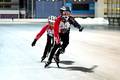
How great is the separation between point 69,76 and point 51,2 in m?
126

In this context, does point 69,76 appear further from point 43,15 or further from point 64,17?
point 43,15

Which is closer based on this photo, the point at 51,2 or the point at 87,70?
the point at 87,70

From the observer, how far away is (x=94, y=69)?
42.5 feet

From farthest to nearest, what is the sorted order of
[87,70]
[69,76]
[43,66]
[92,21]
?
[92,21] → [43,66] → [87,70] → [69,76]

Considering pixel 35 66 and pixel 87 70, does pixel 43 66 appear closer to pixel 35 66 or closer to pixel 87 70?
pixel 35 66

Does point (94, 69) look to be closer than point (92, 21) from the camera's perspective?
Yes

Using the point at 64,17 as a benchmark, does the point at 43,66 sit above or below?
below

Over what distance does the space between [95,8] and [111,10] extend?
5.54 meters

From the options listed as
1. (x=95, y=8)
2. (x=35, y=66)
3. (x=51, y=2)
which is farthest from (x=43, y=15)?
(x=35, y=66)

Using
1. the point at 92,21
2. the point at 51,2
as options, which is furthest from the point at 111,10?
the point at 92,21

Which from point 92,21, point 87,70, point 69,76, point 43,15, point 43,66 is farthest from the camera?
point 43,15

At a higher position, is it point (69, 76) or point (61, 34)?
point (61, 34)

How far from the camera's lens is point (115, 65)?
14016mm

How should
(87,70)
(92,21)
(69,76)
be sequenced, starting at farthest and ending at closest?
(92,21), (87,70), (69,76)
